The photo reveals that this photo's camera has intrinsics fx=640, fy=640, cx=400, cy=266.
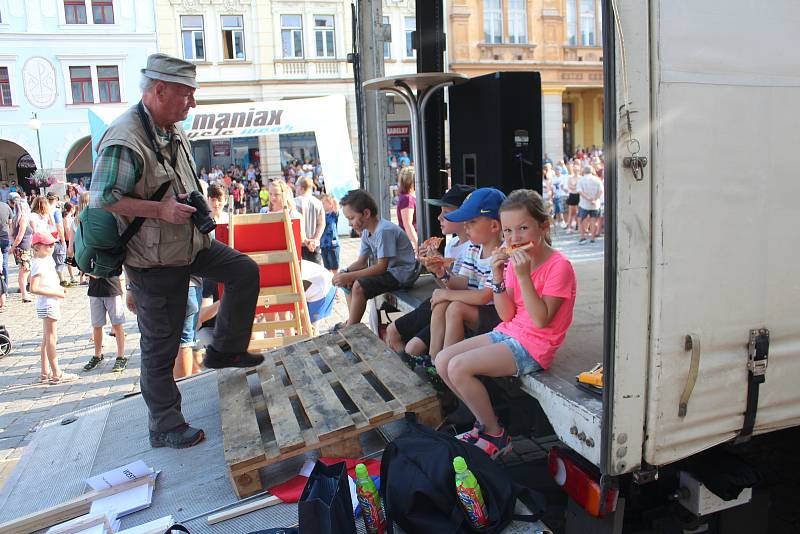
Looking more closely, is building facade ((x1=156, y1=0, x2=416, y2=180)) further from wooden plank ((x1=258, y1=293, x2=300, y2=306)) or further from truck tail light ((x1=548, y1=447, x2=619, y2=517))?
truck tail light ((x1=548, y1=447, x2=619, y2=517))

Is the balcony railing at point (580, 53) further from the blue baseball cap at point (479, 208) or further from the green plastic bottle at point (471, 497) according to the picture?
the green plastic bottle at point (471, 497)

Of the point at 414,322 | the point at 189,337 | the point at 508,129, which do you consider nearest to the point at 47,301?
the point at 189,337

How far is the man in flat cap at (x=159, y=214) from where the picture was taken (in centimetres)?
327

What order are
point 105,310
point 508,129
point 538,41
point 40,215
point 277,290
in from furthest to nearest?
point 538,41 < point 40,215 < point 105,310 < point 277,290 < point 508,129

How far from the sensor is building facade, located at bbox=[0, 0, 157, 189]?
29297 mm

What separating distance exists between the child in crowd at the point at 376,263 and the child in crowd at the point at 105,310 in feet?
9.74

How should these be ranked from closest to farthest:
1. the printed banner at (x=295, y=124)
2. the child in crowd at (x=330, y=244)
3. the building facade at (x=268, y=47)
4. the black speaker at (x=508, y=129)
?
the black speaker at (x=508, y=129), the child in crowd at (x=330, y=244), the printed banner at (x=295, y=124), the building facade at (x=268, y=47)

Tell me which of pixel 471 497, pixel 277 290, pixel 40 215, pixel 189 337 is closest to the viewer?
pixel 471 497

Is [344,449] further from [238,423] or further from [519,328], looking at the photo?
[519,328]

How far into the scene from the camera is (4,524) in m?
2.78

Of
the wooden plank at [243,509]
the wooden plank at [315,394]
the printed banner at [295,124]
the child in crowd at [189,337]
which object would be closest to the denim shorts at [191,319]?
the child in crowd at [189,337]

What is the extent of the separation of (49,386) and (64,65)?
2801 cm

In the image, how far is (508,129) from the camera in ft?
17.5

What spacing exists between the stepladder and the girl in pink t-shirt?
3.20 m
